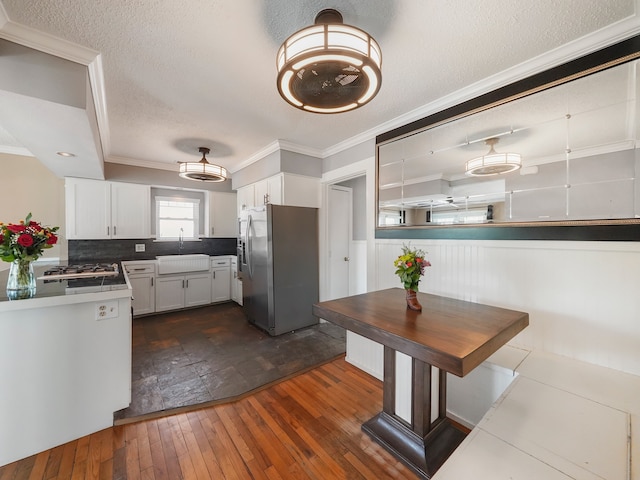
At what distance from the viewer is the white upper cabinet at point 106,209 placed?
376 centimetres

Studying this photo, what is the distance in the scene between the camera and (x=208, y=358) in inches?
110

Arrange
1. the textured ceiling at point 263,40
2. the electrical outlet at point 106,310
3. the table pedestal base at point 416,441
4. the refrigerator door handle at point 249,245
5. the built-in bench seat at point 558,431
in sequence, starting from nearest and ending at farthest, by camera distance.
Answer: the built-in bench seat at point 558,431 → the textured ceiling at point 263,40 → the table pedestal base at point 416,441 → the electrical outlet at point 106,310 → the refrigerator door handle at point 249,245

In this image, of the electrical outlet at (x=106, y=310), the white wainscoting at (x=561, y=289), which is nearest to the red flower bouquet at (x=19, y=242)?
the electrical outlet at (x=106, y=310)

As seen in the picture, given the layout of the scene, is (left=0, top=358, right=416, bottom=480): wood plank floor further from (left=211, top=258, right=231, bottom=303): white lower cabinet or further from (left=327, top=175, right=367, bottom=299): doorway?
(left=211, top=258, right=231, bottom=303): white lower cabinet

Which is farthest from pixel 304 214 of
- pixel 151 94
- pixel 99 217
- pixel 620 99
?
pixel 99 217

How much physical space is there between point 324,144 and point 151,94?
Result: 1873 mm

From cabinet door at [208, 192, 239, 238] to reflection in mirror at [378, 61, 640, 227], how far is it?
3795mm

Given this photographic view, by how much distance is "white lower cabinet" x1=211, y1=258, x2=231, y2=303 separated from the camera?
483 cm

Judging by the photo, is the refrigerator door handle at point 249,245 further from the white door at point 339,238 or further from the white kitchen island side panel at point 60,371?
the white kitchen island side panel at point 60,371

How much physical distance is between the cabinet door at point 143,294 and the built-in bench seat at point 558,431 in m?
4.64

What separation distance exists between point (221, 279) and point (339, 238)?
257 cm

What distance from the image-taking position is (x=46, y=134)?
2145 millimetres

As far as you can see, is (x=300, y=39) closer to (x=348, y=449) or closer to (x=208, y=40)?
(x=208, y=40)

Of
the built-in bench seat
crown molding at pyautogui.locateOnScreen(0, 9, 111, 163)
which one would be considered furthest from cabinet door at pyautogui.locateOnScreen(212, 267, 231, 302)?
the built-in bench seat
